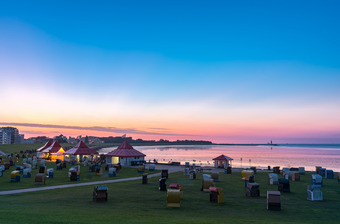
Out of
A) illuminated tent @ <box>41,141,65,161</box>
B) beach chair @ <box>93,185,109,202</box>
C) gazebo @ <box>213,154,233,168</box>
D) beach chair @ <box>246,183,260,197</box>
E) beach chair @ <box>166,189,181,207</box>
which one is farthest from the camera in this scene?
illuminated tent @ <box>41,141,65,161</box>

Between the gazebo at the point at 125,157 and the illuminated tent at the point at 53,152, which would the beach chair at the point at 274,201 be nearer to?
Answer: the gazebo at the point at 125,157

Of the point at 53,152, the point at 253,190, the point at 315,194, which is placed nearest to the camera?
the point at 315,194

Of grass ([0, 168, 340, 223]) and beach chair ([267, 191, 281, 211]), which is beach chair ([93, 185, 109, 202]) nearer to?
grass ([0, 168, 340, 223])

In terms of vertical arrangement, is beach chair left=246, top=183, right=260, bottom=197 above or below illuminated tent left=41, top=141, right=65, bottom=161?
above

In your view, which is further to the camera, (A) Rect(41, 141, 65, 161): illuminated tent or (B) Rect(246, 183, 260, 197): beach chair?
(A) Rect(41, 141, 65, 161): illuminated tent

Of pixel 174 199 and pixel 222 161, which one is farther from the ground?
pixel 174 199

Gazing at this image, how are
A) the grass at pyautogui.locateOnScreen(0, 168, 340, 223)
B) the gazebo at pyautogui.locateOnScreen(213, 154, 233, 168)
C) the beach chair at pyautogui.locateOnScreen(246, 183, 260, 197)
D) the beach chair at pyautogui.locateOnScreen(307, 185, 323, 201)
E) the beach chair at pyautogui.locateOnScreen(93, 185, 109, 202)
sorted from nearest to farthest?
the grass at pyautogui.locateOnScreen(0, 168, 340, 223) → the beach chair at pyautogui.locateOnScreen(93, 185, 109, 202) → the beach chair at pyautogui.locateOnScreen(307, 185, 323, 201) → the beach chair at pyautogui.locateOnScreen(246, 183, 260, 197) → the gazebo at pyautogui.locateOnScreen(213, 154, 233, 168)

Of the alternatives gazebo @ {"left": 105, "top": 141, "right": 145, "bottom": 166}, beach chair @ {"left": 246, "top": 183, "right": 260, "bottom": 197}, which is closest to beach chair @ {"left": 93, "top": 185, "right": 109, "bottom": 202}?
beach chair @ {"left": 246, "top": 183, "right": 260, "bottom": 197}

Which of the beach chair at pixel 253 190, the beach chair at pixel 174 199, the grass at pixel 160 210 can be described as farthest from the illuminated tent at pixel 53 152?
the beach chair at pixel 174 199

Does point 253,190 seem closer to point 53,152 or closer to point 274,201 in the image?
point 274,201

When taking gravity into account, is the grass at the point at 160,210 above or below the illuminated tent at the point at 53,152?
above

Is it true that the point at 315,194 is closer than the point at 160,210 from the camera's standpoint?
No

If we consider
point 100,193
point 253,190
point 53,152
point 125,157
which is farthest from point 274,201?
point 53,152

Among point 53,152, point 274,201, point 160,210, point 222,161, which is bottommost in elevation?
point 53,152
